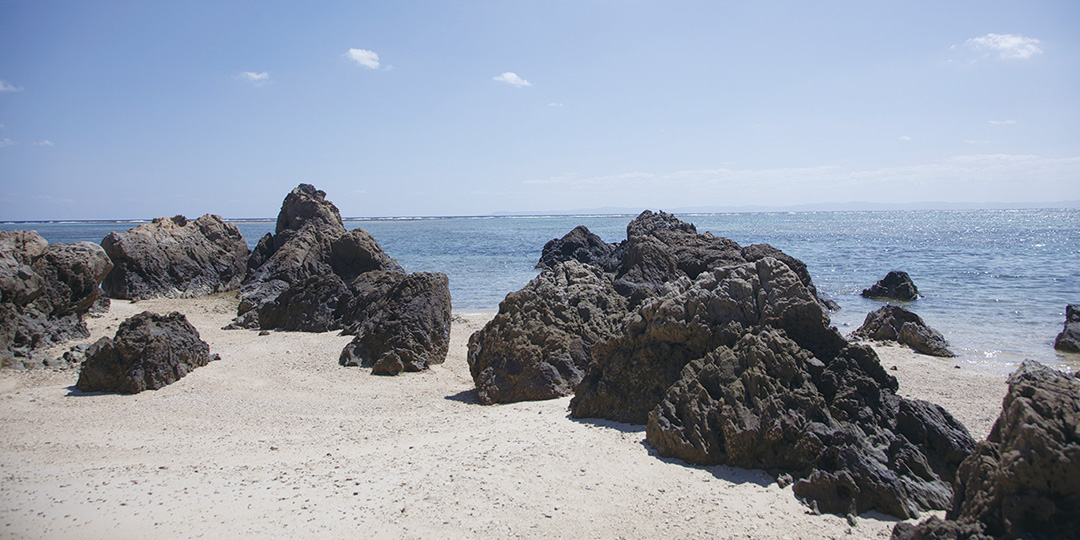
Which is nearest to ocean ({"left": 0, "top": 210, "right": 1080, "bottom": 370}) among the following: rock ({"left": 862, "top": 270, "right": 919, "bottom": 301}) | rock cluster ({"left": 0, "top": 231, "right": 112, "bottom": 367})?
rock ({"left": 862, "top": 270, "right": 919, "bottom": 301})

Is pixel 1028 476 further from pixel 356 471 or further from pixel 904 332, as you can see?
pixel 904 332

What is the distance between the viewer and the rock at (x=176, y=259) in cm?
1866

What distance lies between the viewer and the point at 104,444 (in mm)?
6188

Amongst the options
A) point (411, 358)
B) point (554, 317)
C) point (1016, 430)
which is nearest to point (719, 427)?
point (1016, 430)

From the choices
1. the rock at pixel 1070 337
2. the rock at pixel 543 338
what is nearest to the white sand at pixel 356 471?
the rock at pixel 543 338

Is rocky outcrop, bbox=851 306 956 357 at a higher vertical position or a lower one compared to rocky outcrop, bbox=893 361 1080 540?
lower

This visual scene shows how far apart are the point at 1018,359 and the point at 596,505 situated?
10.2 meters

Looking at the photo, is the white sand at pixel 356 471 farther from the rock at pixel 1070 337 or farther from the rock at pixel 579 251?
the rock at pixel 579 251

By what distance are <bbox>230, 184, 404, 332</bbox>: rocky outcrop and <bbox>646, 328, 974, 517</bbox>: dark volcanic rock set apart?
9.44 meters

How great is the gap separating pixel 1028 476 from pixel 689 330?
3.21m

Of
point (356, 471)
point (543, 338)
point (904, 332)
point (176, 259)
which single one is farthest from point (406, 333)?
point (176, 259)

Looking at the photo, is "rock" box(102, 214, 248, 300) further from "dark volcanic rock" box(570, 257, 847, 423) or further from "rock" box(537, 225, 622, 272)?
"dark volcanic rock" box(570, 257, 847, 423)

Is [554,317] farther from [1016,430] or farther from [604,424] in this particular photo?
[1016,430]

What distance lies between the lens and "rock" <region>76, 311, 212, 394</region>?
8.19 metres
